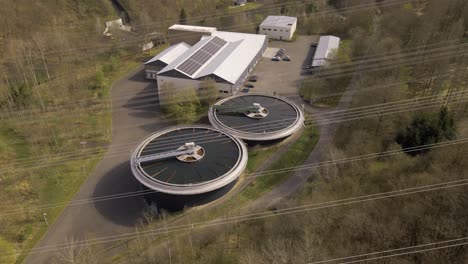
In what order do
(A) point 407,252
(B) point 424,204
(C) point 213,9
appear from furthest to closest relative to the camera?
(C) point 213,9
(B) point 424,204
(A) point 407,252

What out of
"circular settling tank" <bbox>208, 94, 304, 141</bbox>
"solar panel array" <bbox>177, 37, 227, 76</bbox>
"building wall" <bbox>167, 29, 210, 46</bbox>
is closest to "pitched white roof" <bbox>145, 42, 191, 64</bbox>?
"solar panel array" <bbox>177, 37, 227, 76</bbox>

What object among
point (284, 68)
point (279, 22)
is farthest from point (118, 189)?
point (279, 22)

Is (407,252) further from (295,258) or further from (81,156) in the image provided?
(81,156)

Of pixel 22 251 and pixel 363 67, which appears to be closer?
pixel 22 251

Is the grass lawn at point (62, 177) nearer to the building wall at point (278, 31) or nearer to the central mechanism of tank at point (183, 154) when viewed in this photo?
the central mechanism of tank at point (183, 154)

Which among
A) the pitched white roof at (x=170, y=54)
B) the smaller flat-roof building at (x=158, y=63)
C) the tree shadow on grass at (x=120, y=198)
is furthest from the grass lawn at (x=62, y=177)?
the pitched white roof at (x=170, y=54)

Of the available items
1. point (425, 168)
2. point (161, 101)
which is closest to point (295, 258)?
point (425, 168)

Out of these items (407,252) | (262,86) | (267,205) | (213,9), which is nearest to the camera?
(407,252)
